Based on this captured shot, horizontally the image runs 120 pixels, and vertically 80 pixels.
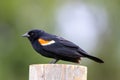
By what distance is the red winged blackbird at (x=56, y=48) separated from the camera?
26.6 ft

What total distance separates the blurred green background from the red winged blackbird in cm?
678

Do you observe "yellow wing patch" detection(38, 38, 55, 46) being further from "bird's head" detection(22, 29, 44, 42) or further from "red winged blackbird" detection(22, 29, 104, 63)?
"bird's head" detection(22, 29, 44, 42)

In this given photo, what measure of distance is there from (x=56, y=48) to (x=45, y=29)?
7921mm

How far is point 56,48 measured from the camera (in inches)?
328

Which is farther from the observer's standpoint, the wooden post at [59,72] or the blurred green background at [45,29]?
the blurred green background at [45,29]

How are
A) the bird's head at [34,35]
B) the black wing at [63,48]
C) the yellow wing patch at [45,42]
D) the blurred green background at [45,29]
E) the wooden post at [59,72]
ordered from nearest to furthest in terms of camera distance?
the wooden post at [59,72] → the black wing at [63,48] → the yellow wing patch at [45,42] → the bird's head at [34,35] → the blurred green background at [45,29]

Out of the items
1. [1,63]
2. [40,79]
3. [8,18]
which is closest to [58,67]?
[40,79]

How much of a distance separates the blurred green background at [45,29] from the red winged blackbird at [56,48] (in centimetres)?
678

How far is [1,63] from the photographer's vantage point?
16.2 m

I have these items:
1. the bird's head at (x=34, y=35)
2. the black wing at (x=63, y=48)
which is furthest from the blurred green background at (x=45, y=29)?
the black wing at (x=63, y=48)

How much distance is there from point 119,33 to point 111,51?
32.1 inches

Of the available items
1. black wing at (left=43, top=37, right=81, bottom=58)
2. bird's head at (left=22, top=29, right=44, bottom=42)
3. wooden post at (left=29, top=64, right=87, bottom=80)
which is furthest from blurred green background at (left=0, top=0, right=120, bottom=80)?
wooden post at (left=29, top=64, right=87, bottom=80)

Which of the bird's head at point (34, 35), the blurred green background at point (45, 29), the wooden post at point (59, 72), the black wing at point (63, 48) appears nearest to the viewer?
the wooden post at point (59, 72)

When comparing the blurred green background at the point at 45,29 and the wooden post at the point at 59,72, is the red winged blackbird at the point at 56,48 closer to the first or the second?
the wooden post at the point at 59,72
